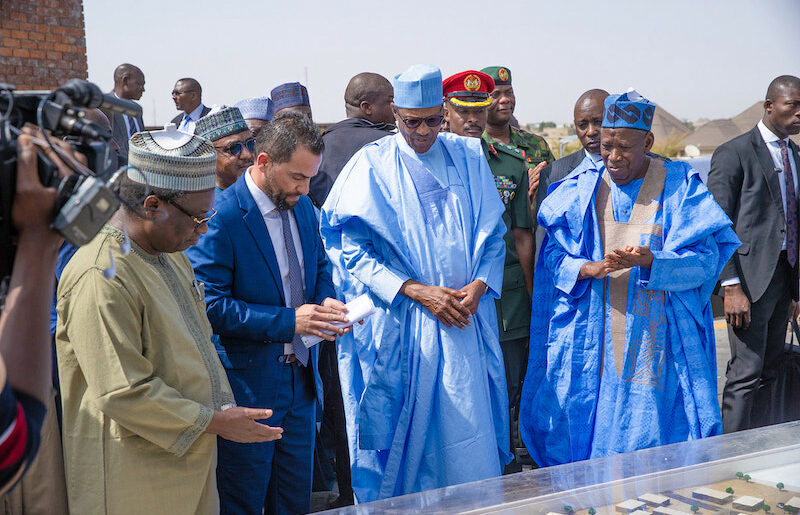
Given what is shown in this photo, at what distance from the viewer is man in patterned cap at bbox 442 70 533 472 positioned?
4234 mm

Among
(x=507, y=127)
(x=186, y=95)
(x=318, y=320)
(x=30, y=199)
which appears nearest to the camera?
(x=30, y=199)

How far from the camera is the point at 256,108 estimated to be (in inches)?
192

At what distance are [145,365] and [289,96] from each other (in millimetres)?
3705

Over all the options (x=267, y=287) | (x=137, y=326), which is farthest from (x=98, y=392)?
(x=267, y=287)

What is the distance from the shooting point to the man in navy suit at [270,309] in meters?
2.96

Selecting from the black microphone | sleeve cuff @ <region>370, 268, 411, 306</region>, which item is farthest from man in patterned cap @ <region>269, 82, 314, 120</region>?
the black microphone

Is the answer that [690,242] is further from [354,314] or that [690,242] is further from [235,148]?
[235,148]

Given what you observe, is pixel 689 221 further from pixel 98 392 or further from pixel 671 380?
pixel 98 392

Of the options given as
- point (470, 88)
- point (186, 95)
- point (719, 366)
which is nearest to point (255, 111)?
point (470, 88)

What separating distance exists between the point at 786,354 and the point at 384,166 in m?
2.85

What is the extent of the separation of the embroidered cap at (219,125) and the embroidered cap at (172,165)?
58.6 inches

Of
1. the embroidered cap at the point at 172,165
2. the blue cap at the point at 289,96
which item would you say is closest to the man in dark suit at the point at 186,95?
the blue cap at the point at 289,96

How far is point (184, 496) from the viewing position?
2209 millimetres

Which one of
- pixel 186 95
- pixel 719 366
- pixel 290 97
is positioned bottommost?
pixel 719 366
